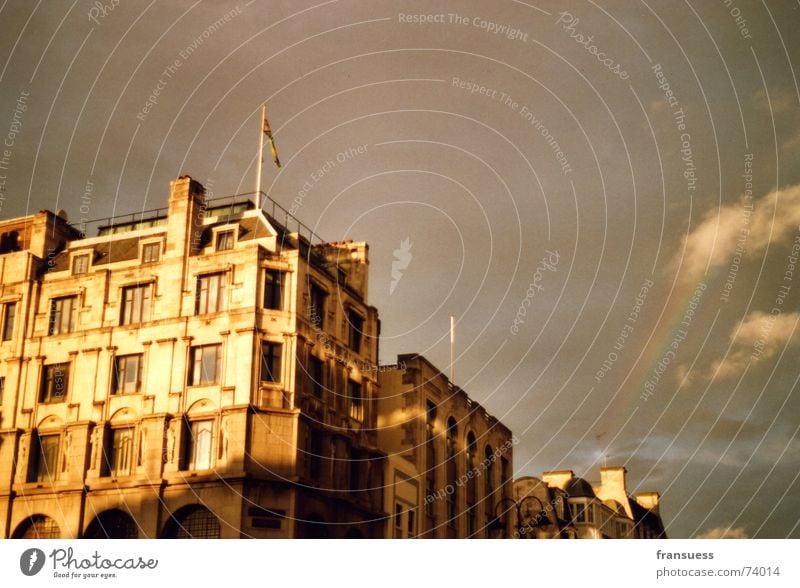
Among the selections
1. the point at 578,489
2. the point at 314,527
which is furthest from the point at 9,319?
the point at 578,489

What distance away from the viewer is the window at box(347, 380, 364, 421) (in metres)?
38.2

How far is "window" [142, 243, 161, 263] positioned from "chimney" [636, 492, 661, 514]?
197ft

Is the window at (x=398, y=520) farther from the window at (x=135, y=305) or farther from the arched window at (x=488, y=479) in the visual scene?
the window at (x=135, y=305)

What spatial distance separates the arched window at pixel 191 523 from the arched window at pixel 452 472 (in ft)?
47.6

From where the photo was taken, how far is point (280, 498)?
109 ft

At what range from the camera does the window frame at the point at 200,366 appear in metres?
34.2

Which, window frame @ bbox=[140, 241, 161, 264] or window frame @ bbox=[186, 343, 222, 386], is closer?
window frame @ bbox=[186, 343, 222, 386]

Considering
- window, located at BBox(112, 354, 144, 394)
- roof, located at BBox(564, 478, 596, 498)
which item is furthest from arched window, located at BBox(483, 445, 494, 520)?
roof, located at BBox(564, 478, 596, 498)

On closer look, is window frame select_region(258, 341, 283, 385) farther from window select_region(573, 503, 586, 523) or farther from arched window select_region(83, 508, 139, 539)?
window select_region(573, 503, 586, 523)
